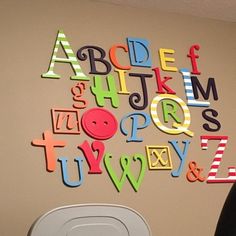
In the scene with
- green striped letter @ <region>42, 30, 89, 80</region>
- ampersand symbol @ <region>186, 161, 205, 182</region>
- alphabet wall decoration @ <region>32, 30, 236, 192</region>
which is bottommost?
ampersand symbol @ <region>186, 161, 205, 182</region>

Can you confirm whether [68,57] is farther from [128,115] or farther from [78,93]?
[128,115]

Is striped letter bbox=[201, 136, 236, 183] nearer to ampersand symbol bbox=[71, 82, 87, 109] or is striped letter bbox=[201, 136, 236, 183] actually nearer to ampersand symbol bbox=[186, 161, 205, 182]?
ampersand symbol bbox=[186, 161, 205, 182]

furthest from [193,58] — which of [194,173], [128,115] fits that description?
[194,173]

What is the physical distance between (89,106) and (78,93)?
8cm

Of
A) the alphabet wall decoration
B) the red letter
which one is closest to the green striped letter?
the alphabet wall decoration

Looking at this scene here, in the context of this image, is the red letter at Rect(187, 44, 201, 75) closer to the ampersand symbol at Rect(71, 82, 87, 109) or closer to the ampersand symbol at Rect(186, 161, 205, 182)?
the ampersand symbol at Rect(186, 161, 205, 182)

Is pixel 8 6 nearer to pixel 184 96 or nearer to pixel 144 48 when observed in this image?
pixel 144 48

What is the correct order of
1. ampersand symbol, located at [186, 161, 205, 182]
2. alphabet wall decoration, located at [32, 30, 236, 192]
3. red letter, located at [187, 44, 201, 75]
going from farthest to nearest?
red letter, located at [187, 44, 201, 75]
ampersand symbol, located at [186, 161, 205, 182]
alphabet wall decoration, located at [32, 30, 236, 192]

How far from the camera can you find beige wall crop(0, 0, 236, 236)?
1.74m

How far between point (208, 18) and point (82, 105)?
904mm

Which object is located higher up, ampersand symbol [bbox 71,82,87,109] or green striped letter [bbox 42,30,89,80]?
green striped letter [bbox 42,30,89,80]

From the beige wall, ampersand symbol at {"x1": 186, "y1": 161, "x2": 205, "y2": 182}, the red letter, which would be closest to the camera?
the beige wall

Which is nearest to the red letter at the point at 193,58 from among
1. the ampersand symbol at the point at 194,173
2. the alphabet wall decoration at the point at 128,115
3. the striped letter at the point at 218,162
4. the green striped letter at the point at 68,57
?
the alphabet wall decoration at the point at 128,115

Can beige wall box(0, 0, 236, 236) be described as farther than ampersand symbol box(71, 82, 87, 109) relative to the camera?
No
